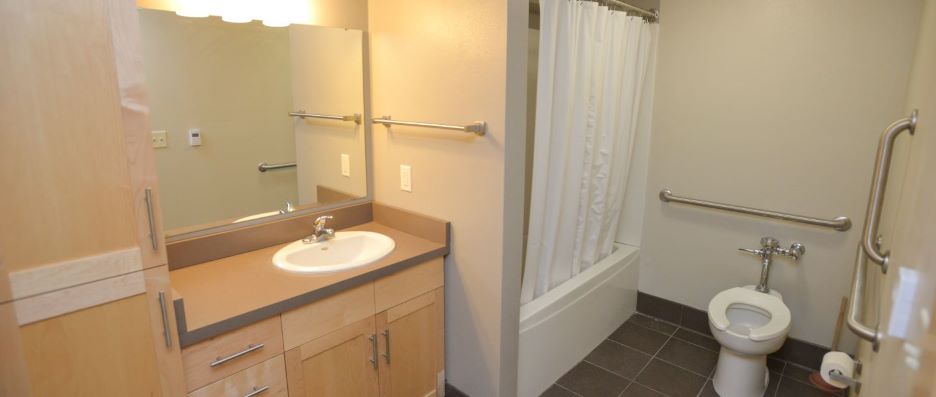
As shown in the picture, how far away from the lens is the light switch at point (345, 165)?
A: 2320mm

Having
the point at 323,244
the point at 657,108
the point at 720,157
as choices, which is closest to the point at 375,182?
the point at 323,244

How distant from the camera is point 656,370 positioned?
259cm

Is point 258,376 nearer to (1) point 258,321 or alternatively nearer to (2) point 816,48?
(1) point 258,321

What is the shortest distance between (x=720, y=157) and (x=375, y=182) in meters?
1.94

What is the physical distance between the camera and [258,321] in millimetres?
1491

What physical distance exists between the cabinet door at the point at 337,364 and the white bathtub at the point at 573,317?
71 centimetres

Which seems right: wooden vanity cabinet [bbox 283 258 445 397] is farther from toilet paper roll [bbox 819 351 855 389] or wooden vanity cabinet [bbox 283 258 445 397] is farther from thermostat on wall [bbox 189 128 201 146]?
toilet paper roll [bbox 819 351 855 389]

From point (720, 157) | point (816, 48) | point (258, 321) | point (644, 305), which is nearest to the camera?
point (258, 321)

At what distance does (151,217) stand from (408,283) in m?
1.00

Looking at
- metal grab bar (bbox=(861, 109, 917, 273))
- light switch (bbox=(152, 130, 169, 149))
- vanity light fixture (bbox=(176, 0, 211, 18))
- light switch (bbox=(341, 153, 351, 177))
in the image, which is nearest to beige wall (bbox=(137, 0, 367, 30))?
vanity light fixture (bbox=(176, 0, 211, 18))

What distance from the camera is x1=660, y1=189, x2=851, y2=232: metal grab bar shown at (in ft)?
7.88

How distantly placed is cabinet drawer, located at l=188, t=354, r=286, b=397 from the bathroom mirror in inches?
24.9

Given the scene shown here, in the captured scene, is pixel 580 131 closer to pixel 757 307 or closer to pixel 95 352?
pixel 757 307

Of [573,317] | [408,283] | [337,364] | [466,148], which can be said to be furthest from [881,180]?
[337,364]
